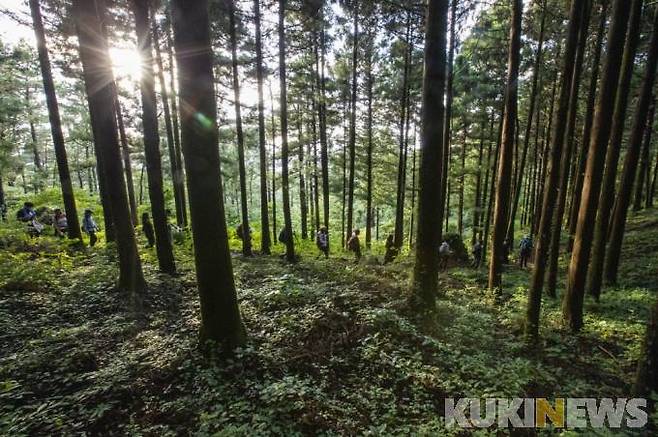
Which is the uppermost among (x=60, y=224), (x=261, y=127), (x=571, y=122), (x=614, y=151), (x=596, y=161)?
(x=261, y=127)

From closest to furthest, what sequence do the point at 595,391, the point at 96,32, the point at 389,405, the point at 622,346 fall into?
the point at 389,405
the point at 595,391
the point at 622,346
the point at 96,32

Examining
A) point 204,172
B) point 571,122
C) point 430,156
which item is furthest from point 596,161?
point 204,172

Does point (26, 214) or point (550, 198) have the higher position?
point (550, 198)

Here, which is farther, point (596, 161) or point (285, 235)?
point (285, 235)

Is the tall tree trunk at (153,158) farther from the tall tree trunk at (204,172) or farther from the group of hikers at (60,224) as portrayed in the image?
the tall tree trunk at (204,172)

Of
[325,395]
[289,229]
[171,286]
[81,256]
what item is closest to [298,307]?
[325,395]

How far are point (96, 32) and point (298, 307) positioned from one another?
8.33 meters

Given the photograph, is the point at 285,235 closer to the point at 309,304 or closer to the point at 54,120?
the point at 309,304

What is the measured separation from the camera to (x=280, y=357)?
5398 millimetres

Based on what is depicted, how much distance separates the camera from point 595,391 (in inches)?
212

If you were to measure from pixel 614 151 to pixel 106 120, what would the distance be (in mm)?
14150

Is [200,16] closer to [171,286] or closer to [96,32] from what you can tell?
[96,32]

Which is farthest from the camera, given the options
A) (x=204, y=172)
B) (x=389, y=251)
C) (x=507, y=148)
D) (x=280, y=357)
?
(x=389, y=251)

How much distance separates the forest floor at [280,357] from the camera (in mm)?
4184
